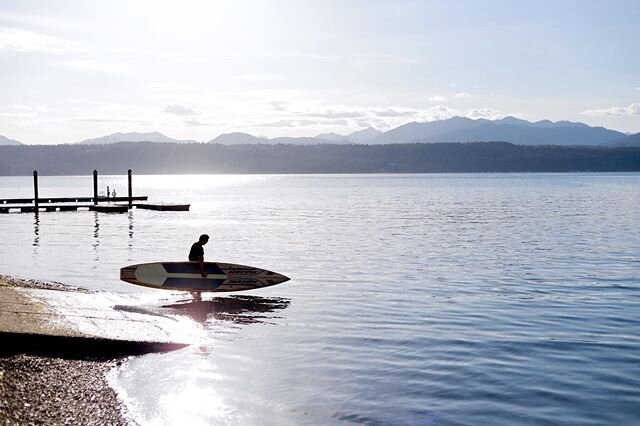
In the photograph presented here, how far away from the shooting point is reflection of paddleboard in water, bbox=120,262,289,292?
23078mm

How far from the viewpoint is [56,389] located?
12.0 metres

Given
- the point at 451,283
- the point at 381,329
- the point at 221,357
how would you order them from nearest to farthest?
the point at 221,357 < the point at 381,329 < the point at 451,283

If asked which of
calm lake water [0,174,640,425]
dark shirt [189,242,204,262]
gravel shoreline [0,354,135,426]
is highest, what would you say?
dark shirt [189,242,204,262]

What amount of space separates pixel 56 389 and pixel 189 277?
36.5 ft

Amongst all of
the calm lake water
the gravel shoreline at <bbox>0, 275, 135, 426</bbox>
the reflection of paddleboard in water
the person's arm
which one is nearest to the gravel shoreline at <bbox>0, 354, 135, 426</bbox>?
the gravel shoreline at <bbox>0, 275, 135, 426</bbox>

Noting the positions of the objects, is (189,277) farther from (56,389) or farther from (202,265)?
(56,389)

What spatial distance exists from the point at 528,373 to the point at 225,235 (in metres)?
38.7

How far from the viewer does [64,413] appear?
35.8 ft

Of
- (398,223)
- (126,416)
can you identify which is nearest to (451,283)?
(126,416)

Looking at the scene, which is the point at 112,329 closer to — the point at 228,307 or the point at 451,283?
the point at 228,307

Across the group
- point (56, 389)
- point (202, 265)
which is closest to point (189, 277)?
point (202, 265)

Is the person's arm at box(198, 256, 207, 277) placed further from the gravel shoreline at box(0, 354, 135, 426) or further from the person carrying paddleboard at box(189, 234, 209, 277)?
the gravel shoreline at box(0, 354, 135, 426)

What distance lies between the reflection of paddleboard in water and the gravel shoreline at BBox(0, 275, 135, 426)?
847 centimetres

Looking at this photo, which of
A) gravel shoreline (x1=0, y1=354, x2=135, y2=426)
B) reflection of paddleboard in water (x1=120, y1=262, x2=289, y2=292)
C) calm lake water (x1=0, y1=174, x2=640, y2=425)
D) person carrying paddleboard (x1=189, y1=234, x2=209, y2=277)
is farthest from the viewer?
reflection of paddleboard in water (x1=120, y1=262, x2=289, y2=292)
